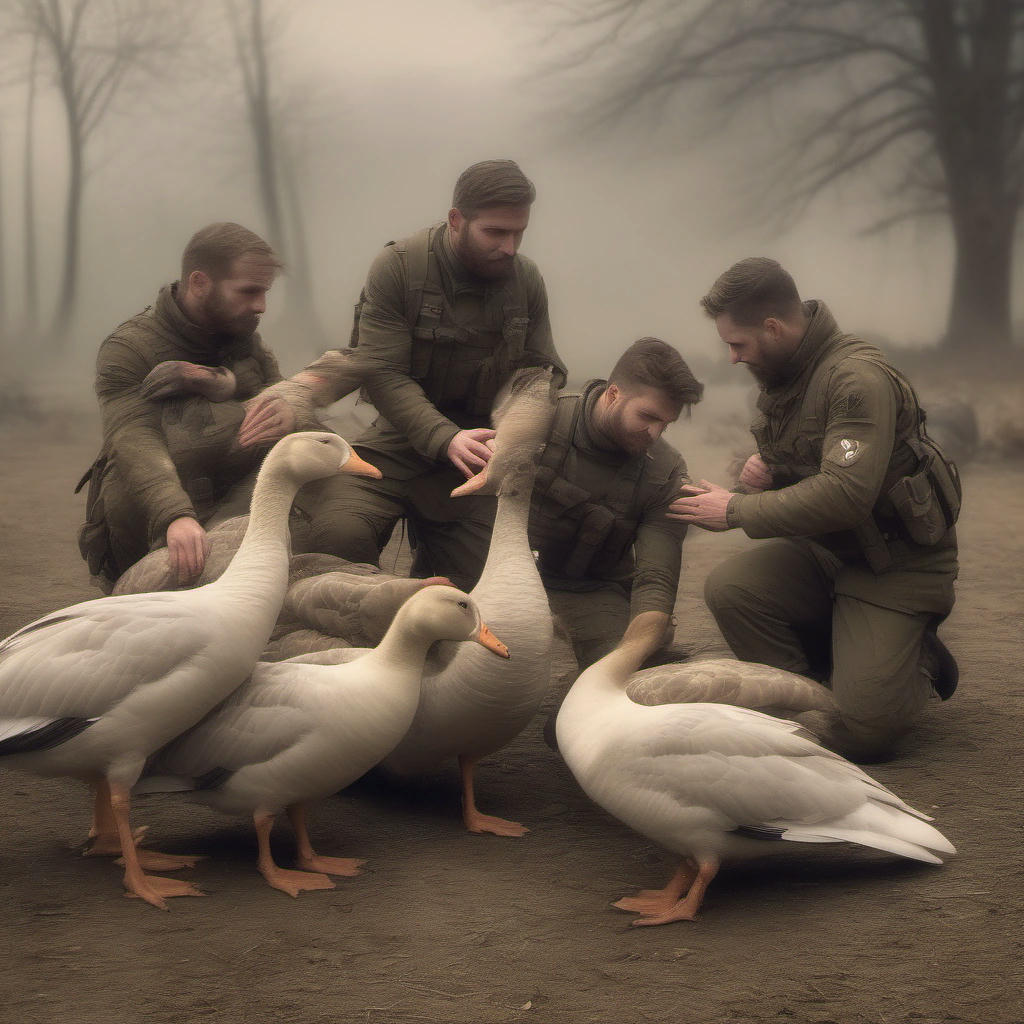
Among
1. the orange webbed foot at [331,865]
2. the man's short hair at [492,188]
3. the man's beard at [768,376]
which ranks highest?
the man's short hair at [492,188]

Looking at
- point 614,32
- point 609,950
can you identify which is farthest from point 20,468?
point 609,950

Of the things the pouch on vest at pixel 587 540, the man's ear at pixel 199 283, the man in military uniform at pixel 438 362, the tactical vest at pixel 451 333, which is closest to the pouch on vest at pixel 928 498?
the pouch on vest at pixel 587 540

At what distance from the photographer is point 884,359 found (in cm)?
485

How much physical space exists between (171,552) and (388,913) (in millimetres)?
1636

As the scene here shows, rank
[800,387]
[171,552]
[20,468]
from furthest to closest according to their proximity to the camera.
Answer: [20,468] < [800,387] < [171,552]

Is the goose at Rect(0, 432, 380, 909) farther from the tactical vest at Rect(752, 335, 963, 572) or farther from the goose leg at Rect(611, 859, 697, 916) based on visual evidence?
the tactical vest at Rect(752, 335, 963, 572)

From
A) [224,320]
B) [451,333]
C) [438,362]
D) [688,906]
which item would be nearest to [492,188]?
[451,333]

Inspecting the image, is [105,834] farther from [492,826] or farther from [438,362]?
[438,362]

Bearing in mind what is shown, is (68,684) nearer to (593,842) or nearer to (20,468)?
(593,842)

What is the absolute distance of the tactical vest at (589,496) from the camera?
502cm

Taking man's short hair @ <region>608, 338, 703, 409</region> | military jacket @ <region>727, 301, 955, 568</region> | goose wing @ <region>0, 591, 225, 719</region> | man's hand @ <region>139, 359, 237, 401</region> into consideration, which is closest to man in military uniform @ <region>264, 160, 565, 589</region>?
man's hand @ <region>139, 359, 237, 401</region>

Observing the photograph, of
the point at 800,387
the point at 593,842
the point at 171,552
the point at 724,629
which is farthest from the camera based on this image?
the point at 724,629

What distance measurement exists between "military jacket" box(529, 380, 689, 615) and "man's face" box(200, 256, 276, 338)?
1.26m

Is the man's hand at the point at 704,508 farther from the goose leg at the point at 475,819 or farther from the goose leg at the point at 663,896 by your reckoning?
the goose leg at the point at 663,896
